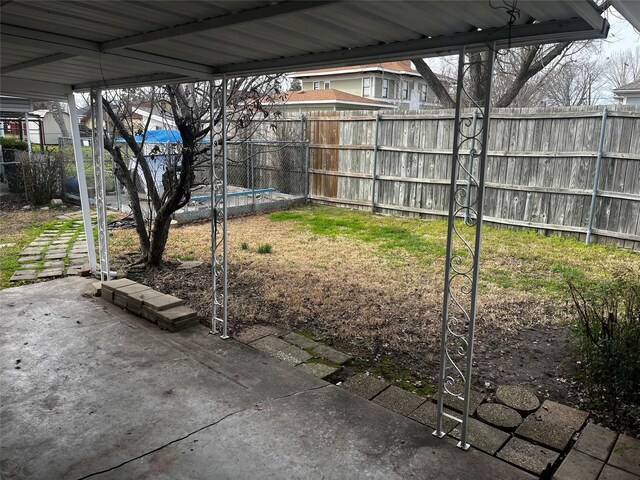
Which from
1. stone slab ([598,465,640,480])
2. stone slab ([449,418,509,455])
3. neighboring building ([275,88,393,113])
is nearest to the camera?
stone slab ([598,465,640,480])

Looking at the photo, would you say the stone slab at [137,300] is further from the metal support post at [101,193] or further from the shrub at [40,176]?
the shrub at [40,176]

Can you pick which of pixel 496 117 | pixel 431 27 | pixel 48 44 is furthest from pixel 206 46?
pixel 496 117

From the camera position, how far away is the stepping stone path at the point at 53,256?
5.80 metres

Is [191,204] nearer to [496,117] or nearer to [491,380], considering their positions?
[496,117]

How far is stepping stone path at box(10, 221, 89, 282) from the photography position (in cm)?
580

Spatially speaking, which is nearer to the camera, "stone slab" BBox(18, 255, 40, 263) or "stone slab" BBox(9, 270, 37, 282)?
"stone slab" BBox(9, 270, 37, 282)

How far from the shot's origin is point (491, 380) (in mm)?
3475

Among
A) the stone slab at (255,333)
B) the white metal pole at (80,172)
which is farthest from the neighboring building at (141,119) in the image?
the stone slab at (255,333)

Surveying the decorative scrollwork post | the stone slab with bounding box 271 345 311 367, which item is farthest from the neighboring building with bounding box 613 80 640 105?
the decorative scrollwork post

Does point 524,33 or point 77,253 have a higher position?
point 524,33

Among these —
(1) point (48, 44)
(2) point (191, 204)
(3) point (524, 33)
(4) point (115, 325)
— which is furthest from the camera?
(2) point (191, 204)

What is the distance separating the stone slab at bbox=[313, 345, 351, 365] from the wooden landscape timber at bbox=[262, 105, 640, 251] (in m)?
5.82

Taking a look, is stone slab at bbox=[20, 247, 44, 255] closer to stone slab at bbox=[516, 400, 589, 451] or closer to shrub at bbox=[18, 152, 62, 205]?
shrub at bbox=[18, 152, 62, 205]

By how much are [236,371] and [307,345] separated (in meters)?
0.74
